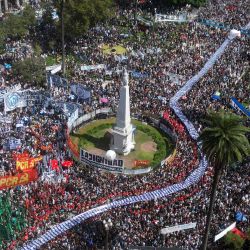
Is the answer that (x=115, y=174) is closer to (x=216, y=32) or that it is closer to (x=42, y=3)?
(x=216, y=32)

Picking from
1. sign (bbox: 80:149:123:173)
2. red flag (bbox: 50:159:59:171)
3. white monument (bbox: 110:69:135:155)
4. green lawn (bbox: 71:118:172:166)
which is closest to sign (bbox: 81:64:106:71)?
green lawn (bbox: 71:118:172:166)

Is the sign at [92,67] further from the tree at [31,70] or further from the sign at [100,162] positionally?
the sign at [100,162]

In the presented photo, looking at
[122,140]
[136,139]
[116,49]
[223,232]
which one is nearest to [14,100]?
[122,140]

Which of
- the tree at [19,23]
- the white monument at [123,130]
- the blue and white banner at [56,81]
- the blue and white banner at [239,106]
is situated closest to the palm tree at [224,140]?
the white monument at [123,130]

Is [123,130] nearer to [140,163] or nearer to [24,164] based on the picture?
[140,163]

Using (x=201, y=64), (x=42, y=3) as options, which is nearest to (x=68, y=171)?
(x=201, y=64)

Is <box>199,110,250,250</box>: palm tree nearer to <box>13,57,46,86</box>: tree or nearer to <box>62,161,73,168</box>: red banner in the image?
<box>62,161,73,168</box>: red banner
